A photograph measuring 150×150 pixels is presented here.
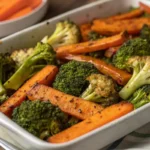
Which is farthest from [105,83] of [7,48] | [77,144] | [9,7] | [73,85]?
[9,7]

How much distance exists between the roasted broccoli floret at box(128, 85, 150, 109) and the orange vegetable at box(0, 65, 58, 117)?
325mm

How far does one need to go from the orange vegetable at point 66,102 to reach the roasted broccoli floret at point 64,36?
1.49 ft

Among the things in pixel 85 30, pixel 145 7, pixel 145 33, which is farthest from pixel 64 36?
pixel 145 7

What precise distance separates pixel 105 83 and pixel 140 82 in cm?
15

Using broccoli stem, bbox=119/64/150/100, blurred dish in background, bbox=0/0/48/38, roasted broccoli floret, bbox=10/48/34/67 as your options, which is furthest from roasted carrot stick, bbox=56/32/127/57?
blurred dish in background, bbox=0/0/48/38

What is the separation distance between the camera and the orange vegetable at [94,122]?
155 cm

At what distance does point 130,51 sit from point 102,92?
0.97 ft

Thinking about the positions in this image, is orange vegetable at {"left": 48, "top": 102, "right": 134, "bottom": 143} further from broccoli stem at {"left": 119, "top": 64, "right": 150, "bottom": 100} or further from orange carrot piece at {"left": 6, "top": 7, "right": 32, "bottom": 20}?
orange carrot piece at {"left": 6, "top": 7, "right": 32, "bottom": 20}

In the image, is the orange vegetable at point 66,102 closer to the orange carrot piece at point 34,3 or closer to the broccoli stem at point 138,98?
the broccoli stem at point 138,98

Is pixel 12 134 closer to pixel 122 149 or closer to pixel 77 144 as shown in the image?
pixel 77 144

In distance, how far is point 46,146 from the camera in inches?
57.9

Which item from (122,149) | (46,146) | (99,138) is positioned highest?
(46,146)

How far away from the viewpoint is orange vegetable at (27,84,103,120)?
5.53 feet

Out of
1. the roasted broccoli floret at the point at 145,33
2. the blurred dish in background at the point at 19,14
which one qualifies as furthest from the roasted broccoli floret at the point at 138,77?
the blurred dish in background at the point at 19,14
